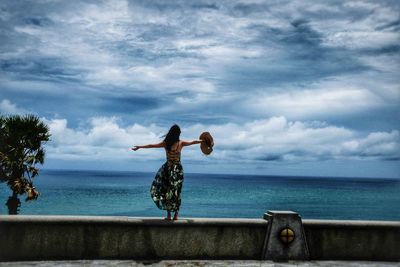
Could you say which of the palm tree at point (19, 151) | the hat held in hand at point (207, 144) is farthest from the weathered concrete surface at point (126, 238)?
the palm tree at point (19, 151)

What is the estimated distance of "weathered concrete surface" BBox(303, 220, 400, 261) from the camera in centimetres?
720

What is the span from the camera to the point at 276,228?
23.1ft

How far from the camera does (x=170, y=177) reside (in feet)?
23.8

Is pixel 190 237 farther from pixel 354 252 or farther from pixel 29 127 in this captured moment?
pixel 29 127

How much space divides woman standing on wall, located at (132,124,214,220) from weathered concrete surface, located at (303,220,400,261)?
2502 mm

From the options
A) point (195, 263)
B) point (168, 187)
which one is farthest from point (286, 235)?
point (168, 187)

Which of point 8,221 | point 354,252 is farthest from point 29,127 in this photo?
point 354,252

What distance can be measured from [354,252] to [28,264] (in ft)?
18.9

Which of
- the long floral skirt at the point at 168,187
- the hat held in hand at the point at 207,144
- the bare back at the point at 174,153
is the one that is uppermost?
the hat held in hand at the point at 207,144

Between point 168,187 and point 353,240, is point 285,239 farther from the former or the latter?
point 168,187

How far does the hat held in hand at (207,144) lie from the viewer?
7437mm

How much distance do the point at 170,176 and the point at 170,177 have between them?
20 mm

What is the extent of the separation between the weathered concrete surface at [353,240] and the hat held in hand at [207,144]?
2.26 m

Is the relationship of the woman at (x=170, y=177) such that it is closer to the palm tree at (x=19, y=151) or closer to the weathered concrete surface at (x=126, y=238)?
the weathered concrete surface at (x=126, y=238)
